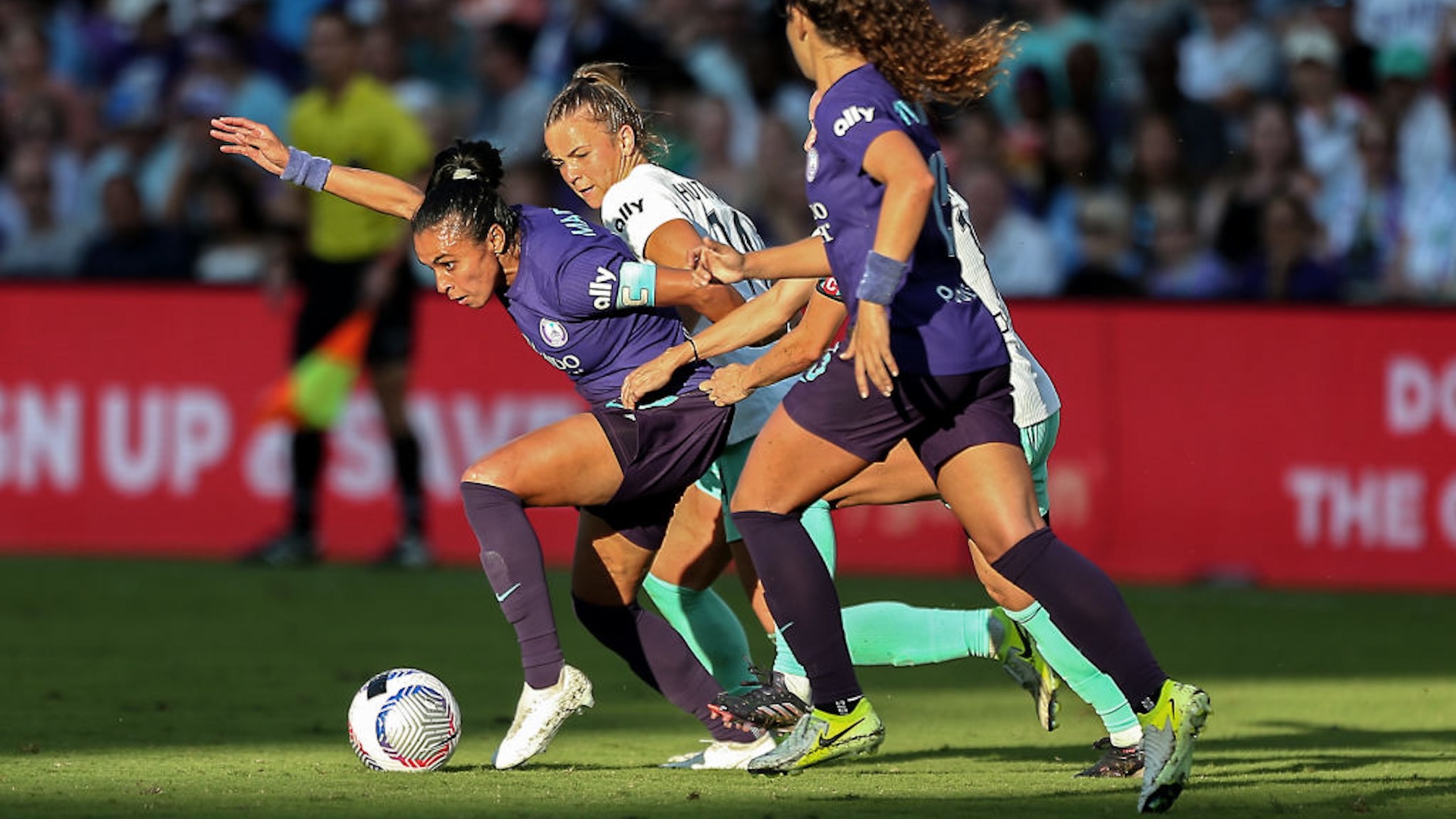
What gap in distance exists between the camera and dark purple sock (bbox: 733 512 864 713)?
5.97 m

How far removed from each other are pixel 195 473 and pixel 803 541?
7.49 meters

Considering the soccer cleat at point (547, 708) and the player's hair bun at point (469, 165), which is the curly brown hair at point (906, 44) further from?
the soccer cleat at point (547, 708)

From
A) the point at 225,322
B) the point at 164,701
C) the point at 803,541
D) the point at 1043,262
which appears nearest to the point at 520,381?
the point at 225,322

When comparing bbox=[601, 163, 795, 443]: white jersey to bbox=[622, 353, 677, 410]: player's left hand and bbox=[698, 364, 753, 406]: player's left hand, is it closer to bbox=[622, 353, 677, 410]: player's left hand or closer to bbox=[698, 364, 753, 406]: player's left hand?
bbox=[698, 364, 753, 406]: player's left hand

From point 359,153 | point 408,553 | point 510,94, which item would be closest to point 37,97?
point 510,94

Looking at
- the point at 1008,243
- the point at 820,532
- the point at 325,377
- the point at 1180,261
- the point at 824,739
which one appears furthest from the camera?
the point at 1008,243

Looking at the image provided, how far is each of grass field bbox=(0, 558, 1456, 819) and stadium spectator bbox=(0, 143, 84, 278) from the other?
2.53 metres

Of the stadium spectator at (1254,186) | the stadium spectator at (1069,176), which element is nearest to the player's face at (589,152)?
the stadium spectator at (1254,186)

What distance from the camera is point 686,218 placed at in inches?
262

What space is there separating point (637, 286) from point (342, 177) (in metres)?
1.34

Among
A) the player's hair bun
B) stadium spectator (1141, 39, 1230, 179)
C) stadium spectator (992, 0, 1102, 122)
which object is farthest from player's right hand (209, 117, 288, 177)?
stadium spectator (992, 0, 1102, 122)

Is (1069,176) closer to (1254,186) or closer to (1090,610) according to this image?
(1254,186)

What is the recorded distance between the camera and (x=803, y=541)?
6004 mm

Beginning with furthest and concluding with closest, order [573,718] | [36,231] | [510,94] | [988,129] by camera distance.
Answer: [510,94] → [36,231] → [988,129] → [573,718]
